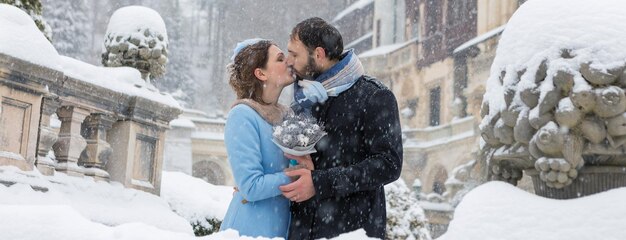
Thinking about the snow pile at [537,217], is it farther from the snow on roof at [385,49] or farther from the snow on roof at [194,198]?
the snow on roof at [385,49]

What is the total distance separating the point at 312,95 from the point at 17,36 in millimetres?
2848

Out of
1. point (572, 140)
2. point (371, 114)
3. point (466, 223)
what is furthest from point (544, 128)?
point (371, 114)

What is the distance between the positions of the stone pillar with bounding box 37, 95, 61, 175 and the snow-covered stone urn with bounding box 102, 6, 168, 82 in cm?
153

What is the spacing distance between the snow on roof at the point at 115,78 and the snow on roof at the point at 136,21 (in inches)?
20.9

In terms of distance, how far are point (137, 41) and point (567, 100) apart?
4912mm

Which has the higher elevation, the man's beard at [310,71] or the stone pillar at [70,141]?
the man's beard at [310,71]

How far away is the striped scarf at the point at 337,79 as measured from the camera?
3.23m

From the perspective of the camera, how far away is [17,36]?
5164 mm

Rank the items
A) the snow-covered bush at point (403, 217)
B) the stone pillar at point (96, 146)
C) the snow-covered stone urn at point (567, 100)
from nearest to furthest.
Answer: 1. the snow-covered stone urn at point (567, 100)
2. the stone pillar at point (96, 146)
3. the snow-covered bush at point (403, 217)

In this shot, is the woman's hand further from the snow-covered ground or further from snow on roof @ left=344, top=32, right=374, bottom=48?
snow on roof @ left=344, top=32, right=374, bottom=48

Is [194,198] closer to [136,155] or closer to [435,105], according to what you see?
[136,155]

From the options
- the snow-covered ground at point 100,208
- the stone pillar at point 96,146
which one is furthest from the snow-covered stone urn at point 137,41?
the snow-covered ground at point 100,208

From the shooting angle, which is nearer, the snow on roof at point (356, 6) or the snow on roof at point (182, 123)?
the snow on roof at point (182, 123)

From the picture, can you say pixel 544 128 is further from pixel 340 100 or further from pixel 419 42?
pixel 419 42
